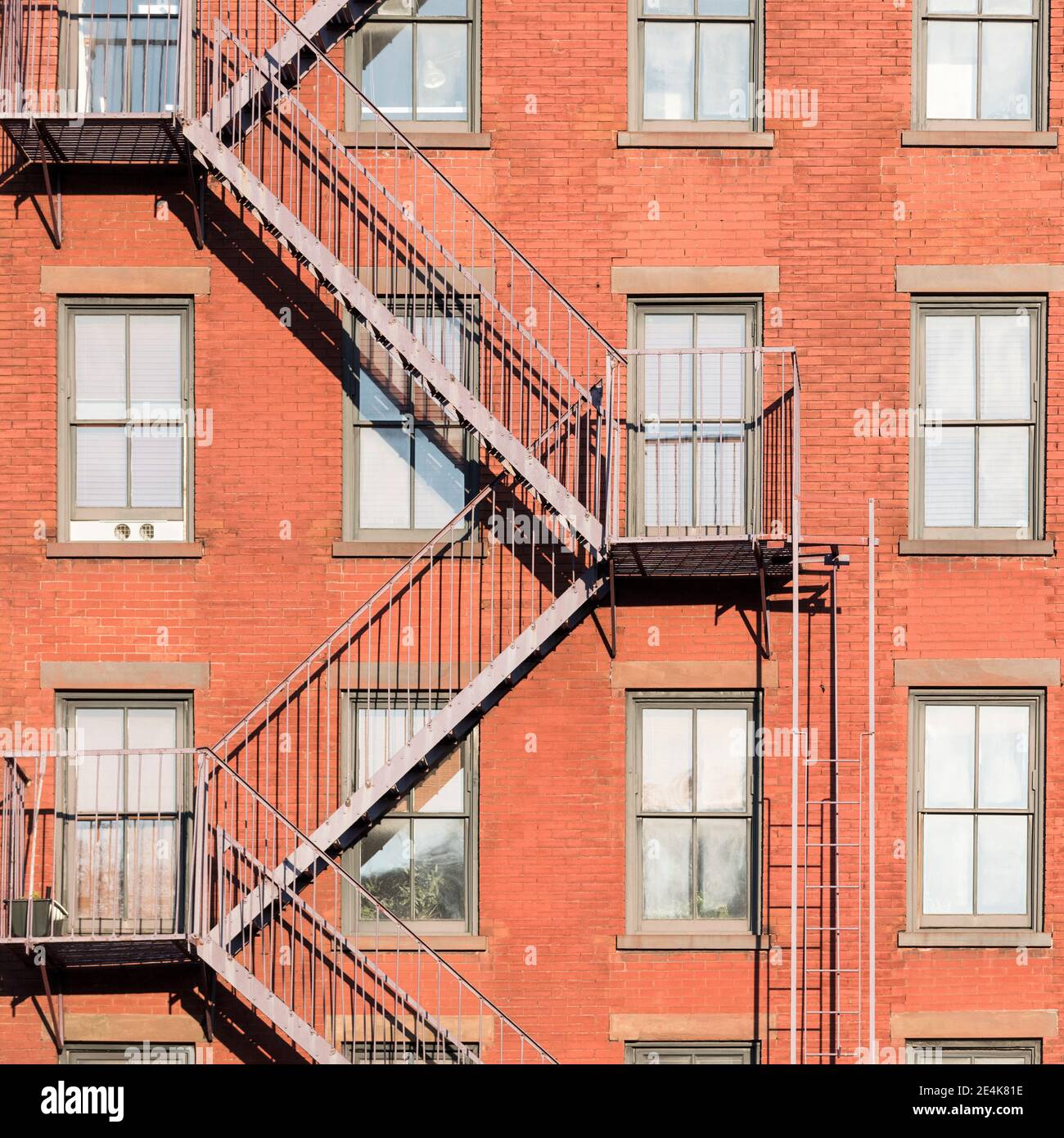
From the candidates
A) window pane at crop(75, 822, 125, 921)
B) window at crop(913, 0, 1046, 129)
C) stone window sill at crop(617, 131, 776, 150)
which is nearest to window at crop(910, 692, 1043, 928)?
stone window sill at crop(617, 131, 776, 150)

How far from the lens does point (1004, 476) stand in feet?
45.4

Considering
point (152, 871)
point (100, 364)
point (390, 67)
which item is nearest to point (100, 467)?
point (100, 364)

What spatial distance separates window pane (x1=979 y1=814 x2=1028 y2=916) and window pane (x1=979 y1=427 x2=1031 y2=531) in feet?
8.30

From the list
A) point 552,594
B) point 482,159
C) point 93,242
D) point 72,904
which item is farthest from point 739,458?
point 72,904

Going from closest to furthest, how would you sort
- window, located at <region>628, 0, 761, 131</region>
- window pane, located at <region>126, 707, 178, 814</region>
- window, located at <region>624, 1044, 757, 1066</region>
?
window, located at <region>624, 1044, 757, 1066</region> → window pane, located at <region>126, 707, 178, 814</region> → window, located at <region>628, 0, 761, 131</region>

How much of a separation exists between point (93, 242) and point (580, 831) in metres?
6.44

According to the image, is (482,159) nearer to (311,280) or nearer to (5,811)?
(311,280)

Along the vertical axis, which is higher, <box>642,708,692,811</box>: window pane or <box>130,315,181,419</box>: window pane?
<box>130,315,181,419</box>: window pane

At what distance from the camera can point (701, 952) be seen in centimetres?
1343

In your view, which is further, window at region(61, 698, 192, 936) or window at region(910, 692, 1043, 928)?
window at region(910, 692, 1043, 928)

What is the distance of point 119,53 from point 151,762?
601 centimetres

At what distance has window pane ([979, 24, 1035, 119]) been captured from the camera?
14.0 m

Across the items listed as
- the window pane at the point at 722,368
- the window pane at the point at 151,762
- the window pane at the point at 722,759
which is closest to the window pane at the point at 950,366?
the window pane at the point at 722,368

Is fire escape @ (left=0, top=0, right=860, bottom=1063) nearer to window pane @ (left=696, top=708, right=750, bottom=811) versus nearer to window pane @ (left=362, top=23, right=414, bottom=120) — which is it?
window pane @ (left=362, top=23, right=414, bottom=120)
